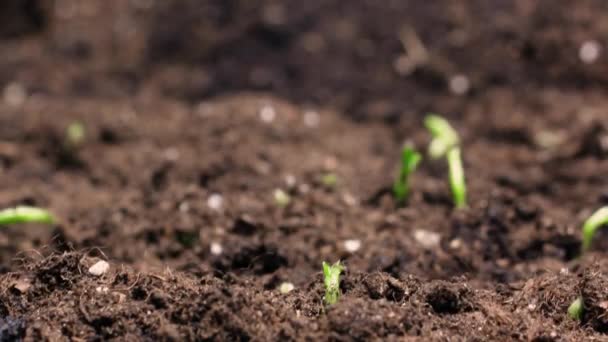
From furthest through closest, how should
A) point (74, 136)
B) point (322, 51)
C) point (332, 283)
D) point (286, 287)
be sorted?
point (322, 51) → point (74, 136) → point (286, 287) → point (332, 283)

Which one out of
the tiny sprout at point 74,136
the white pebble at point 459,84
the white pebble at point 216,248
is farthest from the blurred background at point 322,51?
the white pebble at point 216,248

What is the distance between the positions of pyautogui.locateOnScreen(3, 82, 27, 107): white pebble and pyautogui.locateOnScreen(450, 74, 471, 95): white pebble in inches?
71.2

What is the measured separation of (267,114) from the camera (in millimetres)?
2564

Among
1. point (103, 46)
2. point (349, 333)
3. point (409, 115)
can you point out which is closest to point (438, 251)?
point (349, 333)

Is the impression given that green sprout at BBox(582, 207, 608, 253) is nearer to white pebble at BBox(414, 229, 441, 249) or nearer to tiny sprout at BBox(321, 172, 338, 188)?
white pebble at BBox(414, 229, 441, 249)

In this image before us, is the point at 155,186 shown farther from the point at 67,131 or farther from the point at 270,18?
the point at 270,18

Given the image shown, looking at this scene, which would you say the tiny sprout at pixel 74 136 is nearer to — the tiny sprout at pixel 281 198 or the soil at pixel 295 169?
the soil at pixel 295 169

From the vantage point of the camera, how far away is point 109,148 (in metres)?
2.54

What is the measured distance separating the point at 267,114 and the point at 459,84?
80 centimetres

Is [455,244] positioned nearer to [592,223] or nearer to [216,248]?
[592,223]

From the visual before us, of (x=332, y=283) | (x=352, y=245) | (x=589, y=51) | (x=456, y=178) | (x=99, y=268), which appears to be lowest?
(x=332, y=283)

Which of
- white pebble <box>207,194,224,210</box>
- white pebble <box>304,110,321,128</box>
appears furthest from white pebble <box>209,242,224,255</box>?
white pebble <box>304,110,321,128</box>

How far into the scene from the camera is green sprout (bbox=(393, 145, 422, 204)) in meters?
1.93

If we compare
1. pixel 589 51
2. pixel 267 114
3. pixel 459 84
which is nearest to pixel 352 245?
pixel 267 114
